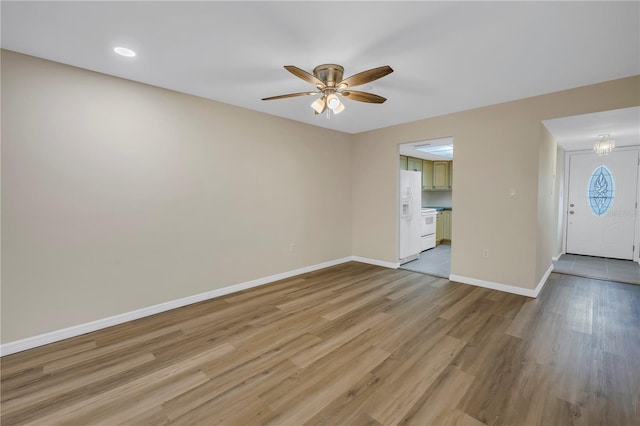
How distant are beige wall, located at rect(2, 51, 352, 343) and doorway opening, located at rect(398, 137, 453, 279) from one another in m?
2.29

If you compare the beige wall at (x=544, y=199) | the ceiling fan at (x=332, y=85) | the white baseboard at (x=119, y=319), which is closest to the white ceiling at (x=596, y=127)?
the beige wall at (x=544, y=199)

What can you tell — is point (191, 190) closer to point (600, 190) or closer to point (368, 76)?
point (368, 76)

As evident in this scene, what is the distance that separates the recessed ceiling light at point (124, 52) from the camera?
2.30 metres

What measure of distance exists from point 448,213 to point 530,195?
398 cm

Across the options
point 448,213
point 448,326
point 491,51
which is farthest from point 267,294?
point 448,213

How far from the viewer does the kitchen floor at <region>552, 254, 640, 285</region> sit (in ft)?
14.0

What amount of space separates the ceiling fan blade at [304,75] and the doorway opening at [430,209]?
2.62m

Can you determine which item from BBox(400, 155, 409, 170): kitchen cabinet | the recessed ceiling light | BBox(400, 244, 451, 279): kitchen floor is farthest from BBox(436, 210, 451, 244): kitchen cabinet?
the recessed ceiling light

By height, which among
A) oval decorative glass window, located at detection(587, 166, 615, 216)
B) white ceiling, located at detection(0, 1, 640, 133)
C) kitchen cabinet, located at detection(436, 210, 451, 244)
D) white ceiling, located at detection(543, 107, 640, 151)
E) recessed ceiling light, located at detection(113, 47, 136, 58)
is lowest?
kitchen cabinet, located at detection(436, 210, 451, 244)

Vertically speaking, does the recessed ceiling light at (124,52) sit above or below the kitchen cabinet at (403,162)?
above

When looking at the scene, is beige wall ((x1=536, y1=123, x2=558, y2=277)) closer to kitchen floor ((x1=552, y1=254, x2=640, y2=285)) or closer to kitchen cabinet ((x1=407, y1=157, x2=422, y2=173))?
kitchen floor ((x1=552, y1=254, x2=640, y2=285))

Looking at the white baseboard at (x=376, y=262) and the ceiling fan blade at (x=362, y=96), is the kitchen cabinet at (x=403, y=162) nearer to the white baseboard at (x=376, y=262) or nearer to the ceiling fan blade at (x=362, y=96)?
the white baseboard at (x=376, y=262)

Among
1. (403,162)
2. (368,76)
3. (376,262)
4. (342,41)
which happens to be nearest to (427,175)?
(403,162)

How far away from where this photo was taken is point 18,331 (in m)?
2.39
